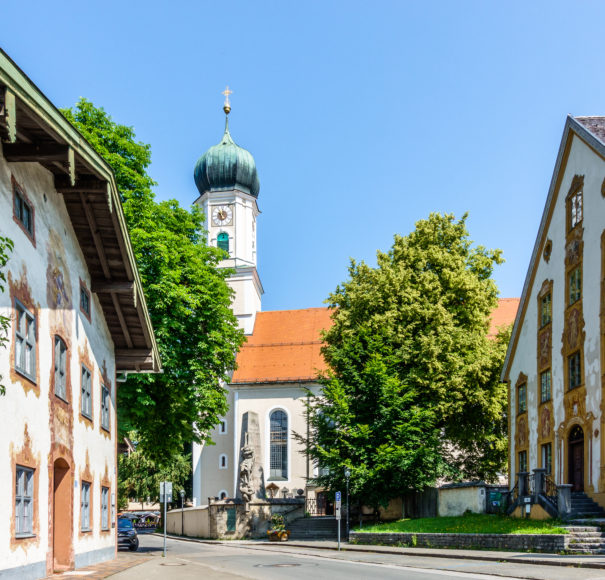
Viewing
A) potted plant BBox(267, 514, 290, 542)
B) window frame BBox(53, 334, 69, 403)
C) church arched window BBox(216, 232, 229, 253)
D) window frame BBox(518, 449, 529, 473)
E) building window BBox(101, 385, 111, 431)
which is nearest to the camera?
window frame BBox(53, 334, 69, 403)

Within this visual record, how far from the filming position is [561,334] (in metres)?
29.4

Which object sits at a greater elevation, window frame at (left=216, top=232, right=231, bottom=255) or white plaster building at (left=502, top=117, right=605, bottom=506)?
window frame at (left=216, top=232, right=231, bottom=255)

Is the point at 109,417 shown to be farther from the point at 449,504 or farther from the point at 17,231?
the point at 449,504

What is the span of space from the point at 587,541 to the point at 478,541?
167 inches

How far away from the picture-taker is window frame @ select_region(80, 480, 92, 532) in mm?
18094

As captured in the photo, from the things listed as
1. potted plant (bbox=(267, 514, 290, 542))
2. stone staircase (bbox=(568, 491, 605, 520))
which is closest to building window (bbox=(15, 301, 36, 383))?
stone staircase (bbox=(568, 491, 605, 520))

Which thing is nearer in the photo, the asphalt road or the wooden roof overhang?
the wooden roof overhang

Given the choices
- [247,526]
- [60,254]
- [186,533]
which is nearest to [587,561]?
[60,254]

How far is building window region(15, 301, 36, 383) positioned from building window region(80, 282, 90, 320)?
387 centimetres

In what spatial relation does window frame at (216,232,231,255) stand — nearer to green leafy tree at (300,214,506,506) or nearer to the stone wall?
green leafy tree at (300,214,506,506)

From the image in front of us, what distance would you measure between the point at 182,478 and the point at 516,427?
40813 mm

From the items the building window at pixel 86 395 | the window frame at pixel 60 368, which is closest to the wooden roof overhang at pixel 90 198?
the building window at pixel 86 395

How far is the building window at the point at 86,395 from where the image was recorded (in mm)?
18375

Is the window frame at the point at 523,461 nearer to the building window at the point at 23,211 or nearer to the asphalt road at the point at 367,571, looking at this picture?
the asphalt road at the point at 367,571
